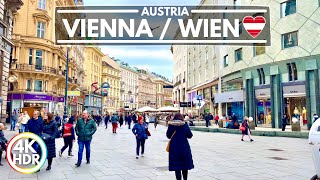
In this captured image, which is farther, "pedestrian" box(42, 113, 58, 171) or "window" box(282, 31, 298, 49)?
"window" box(282, 31, 298, 49)

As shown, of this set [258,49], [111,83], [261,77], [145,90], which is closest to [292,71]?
[261,77]

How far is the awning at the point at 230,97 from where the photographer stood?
107 feet

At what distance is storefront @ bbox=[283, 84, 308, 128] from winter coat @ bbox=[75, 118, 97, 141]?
67.3 feet

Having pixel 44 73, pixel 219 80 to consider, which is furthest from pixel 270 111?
pixel 44 73

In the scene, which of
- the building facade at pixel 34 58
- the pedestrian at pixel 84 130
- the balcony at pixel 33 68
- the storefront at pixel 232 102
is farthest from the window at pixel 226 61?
the pedestrian at pixel 84 130

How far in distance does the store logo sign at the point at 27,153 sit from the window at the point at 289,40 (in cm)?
2330

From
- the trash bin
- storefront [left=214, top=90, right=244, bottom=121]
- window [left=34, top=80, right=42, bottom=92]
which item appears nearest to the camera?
the trash bin

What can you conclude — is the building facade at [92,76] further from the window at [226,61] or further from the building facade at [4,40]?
the building facade at [4,40]

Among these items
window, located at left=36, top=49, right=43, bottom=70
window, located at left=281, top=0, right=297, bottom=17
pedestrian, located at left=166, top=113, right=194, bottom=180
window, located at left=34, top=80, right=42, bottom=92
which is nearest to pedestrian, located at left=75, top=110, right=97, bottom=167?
pedestrian, located at left=166, top=113, right=194, bottom=180

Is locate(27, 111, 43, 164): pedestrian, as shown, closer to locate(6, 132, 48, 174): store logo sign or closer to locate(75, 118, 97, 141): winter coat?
locate(6, 132, 48, 174): store logo sign

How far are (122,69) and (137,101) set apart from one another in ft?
69.0

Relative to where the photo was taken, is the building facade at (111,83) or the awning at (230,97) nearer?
the awning at (230,97)

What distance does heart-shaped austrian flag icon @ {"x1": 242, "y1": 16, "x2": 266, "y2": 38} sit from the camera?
94.4ft

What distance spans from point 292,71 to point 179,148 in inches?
882
